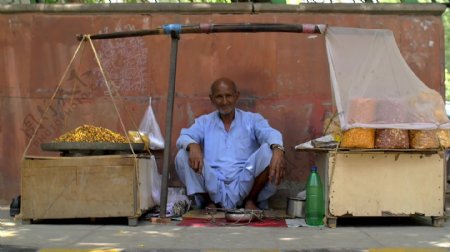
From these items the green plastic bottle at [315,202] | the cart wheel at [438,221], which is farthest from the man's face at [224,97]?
the cart wheel at [438,221]

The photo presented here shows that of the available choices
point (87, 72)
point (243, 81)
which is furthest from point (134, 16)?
point (243, 81)

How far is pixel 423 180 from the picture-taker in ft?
15.1

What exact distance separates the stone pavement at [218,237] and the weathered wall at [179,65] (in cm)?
133

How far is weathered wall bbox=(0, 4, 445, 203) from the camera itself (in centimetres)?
591

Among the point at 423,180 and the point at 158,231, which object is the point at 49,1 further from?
the point at 423,180

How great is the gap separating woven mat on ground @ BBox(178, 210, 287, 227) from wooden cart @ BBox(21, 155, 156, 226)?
49cm

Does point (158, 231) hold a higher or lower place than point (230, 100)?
lower

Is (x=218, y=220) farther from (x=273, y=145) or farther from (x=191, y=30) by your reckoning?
(x=191, y=30)

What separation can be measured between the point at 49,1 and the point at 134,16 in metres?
1.11

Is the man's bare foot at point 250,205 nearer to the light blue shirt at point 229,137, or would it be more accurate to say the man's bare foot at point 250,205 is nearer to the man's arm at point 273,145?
the light blue shirt at point 229,137

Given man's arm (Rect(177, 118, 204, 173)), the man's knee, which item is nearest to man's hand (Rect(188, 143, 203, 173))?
man's arm (Rect(177, 118, 204, 173))

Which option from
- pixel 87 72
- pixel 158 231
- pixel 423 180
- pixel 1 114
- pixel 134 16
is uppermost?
pixel 134 16

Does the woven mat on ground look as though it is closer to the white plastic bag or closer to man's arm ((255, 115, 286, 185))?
man's arm ((255, 115, 286, 185))

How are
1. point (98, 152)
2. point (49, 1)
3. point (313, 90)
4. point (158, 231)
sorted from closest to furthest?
point (158, 231) → point (98, 152) → point (313, 90) → point (49, 1)
